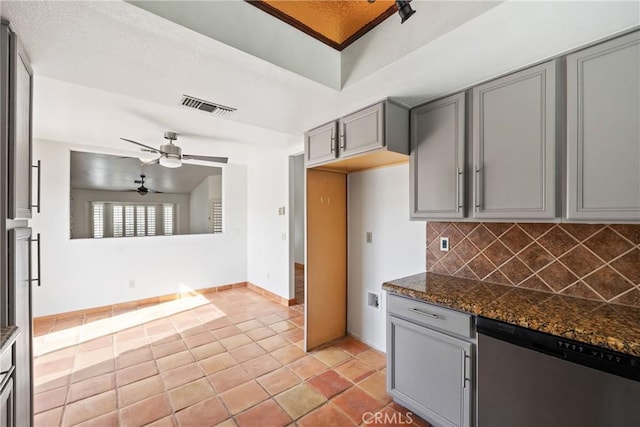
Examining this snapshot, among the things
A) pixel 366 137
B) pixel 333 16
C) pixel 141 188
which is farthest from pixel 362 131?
pixel 141 188

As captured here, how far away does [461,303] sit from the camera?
63.0 inches

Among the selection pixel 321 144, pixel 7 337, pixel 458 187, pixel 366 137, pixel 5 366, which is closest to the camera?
pixel 7 337

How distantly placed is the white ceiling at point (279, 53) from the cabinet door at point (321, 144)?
0.12 m

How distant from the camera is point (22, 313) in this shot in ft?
4.70

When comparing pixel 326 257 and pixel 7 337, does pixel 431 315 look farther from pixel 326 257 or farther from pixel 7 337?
pixel 7 337

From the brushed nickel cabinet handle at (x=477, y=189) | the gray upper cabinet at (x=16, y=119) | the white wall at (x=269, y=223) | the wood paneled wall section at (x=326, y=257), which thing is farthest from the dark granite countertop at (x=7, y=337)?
the white wall at (x=269, y=223)

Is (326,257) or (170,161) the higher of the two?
(170,161)

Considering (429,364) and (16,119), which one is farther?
(429,364)

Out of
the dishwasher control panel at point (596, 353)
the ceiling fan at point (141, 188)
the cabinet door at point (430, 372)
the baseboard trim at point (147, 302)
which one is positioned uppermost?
the ceiling fan at point (141, 188)

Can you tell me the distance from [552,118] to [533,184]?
1.19 feet

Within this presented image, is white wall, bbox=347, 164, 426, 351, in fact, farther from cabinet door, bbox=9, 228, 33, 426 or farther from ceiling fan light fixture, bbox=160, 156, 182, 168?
cabinet door, bbox=9, 228, 33, 426

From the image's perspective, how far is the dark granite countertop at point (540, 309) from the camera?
46.5 inches

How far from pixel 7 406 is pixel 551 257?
9.60 ft

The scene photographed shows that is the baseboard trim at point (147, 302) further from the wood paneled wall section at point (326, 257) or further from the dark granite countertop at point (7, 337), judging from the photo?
the dark granite countertop at point (7, 337)
